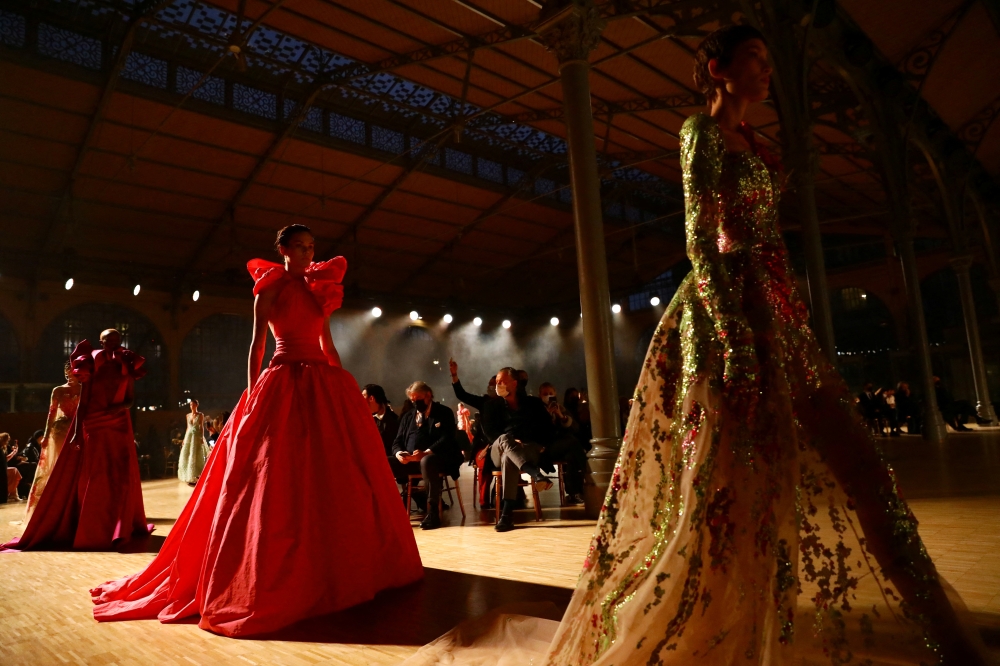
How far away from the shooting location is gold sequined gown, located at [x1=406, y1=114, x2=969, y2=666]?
48.9 inches

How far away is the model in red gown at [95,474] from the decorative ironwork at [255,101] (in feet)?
27.7

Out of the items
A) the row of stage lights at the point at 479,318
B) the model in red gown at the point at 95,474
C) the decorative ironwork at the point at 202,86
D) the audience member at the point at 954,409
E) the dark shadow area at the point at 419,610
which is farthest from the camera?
the row of stage lights at the point at 479,318

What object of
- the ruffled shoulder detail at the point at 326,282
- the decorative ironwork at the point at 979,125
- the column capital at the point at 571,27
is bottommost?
the ruffled shoulder detail at the point at 326,282

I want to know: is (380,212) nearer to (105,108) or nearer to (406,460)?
(105,108)

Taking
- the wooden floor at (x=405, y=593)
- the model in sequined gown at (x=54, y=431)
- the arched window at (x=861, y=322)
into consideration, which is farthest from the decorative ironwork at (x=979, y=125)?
the model in sequined gown at (x=54, y=431)

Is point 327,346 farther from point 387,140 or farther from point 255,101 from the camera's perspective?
point 387,140

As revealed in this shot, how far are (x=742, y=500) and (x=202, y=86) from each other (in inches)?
489

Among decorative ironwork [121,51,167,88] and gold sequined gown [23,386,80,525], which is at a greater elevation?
decorative ironwork [121,51,167,88]

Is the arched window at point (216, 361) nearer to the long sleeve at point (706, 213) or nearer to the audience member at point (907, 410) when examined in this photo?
the audience member at point (907, 410)

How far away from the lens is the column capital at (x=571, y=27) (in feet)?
17.7

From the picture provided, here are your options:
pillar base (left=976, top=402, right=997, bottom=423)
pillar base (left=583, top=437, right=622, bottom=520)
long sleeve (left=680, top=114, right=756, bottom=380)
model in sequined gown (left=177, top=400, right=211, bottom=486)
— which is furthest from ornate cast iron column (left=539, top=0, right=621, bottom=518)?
pillar base (left=976, top=402, right=997, bottom=423)

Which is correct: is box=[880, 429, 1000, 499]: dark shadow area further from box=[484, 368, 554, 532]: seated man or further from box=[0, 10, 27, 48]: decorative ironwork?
box=[0, 10, 27, 48]: decorative ironwork

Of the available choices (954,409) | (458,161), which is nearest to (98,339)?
(458,161)

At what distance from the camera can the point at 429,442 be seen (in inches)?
199
